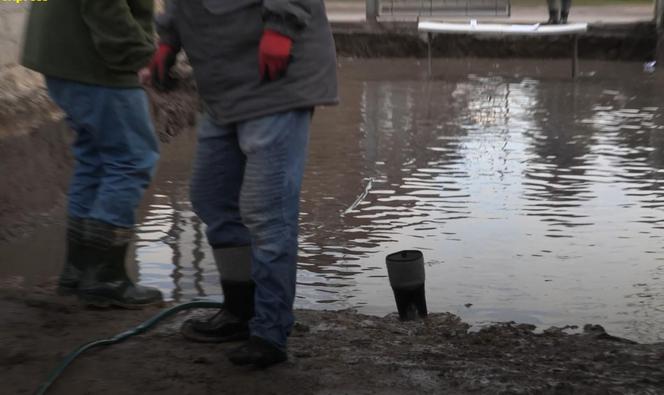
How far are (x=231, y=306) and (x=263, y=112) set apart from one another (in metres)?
0.74

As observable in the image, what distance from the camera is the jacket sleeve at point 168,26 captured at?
367 cm

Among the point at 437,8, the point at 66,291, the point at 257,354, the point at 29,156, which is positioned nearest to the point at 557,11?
the point at 437,8

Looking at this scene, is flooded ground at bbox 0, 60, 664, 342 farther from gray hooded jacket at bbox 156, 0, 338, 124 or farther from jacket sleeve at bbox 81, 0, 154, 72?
gray hooded jacket at bbox 156, 0, 338, 124

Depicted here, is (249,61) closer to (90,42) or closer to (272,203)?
(272,203)

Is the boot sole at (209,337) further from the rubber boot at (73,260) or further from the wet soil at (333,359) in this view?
the rubber boot at (73,260)

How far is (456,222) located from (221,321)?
8.44 ft

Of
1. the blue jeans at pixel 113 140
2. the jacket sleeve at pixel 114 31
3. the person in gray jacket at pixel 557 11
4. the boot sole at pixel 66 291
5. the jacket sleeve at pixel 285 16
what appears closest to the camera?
the jacket sleeve at pixel 285 16

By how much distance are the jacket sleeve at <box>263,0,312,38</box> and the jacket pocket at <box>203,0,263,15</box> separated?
0.12 meters

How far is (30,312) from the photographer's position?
4.09 metres

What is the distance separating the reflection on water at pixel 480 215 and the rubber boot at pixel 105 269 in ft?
A: 2.51

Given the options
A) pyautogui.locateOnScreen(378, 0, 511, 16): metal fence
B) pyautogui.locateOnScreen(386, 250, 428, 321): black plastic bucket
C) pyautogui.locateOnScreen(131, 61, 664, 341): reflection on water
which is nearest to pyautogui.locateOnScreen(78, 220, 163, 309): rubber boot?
pyautogui.locateOnScreen(131, 61, 664, 341): reflection on water

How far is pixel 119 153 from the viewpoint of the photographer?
4105 mm

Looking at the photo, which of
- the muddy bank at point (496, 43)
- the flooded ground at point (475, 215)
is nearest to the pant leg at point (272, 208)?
the flooded ground at point (475, 215)

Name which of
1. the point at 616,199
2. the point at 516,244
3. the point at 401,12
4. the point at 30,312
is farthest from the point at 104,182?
the point at 401,12
